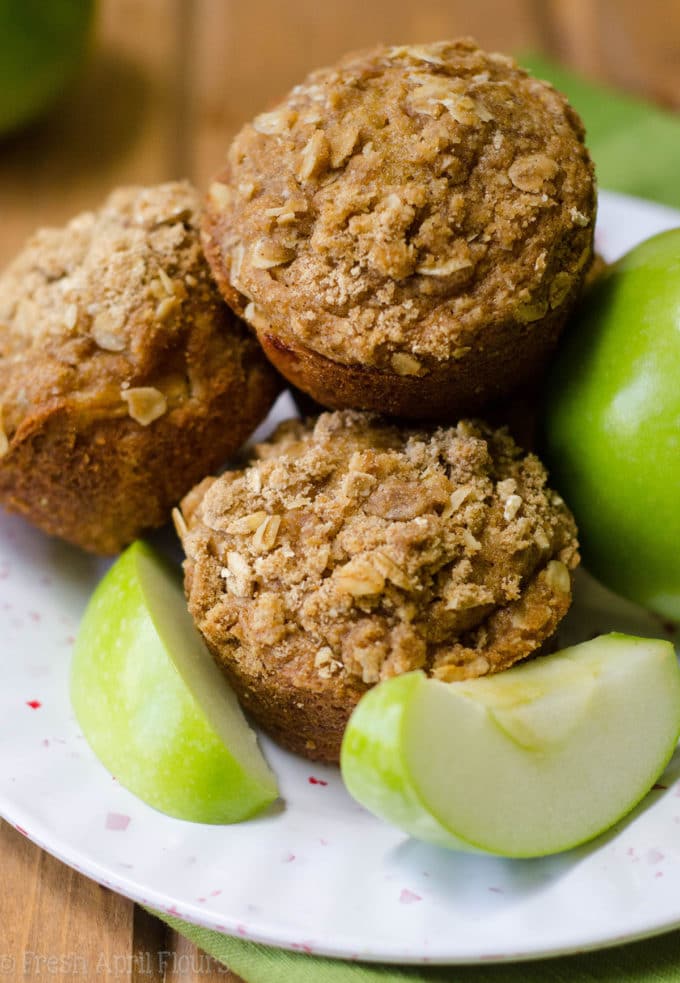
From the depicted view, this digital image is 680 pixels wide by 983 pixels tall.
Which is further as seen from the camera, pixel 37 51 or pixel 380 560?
pixel 37 51

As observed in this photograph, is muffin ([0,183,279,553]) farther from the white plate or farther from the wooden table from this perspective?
the wooden table

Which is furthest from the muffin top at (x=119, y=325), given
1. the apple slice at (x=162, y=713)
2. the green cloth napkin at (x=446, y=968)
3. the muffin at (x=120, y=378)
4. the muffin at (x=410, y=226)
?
the green cloth napkin at (x=446, y=968)

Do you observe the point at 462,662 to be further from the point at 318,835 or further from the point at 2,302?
the point at 2,302

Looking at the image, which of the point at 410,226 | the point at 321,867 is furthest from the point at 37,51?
the point at 321,867

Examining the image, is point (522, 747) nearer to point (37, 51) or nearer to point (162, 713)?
point (162, 713)

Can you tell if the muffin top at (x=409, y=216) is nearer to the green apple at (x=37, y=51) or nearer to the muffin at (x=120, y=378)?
the muffin at (x=120, y=378)
